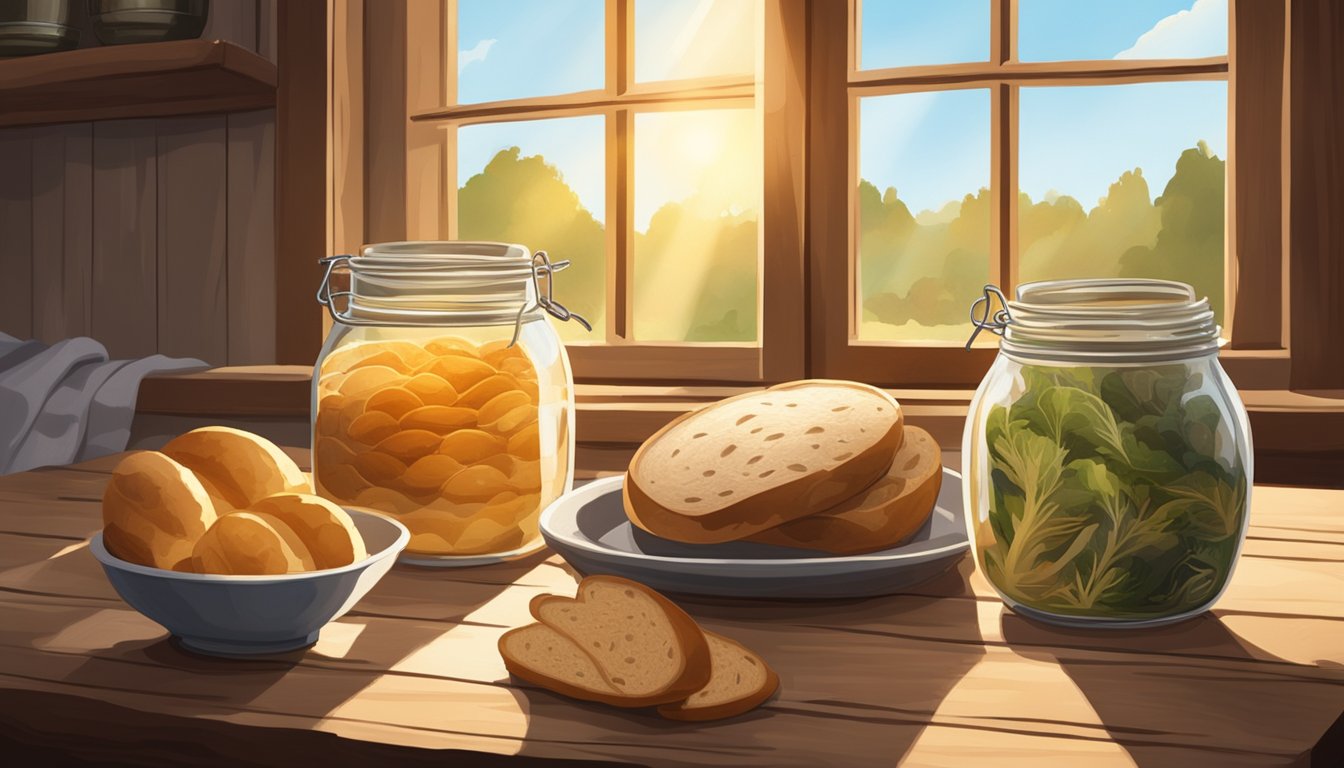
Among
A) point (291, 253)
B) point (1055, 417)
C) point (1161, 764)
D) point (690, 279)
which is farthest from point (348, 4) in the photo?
point (1161, 764)

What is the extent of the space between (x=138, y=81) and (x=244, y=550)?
1.36 meters

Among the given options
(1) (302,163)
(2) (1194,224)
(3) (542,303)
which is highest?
A: (1) (302,163)

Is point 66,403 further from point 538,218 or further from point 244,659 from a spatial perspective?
point 244,659

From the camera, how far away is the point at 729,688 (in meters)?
0.54

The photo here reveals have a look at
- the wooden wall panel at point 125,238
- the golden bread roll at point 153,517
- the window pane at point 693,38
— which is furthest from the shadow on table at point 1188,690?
the wooden wall panel at point 125,238

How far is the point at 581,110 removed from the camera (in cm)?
171

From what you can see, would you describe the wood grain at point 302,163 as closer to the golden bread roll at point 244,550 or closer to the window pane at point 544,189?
the window pane at point 544,189

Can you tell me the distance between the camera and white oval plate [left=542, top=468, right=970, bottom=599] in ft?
2.24

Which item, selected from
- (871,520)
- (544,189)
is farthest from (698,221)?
(871,520)

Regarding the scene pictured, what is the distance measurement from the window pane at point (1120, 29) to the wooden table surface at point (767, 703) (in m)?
1.00

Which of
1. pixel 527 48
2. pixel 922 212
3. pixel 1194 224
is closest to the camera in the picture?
pixel 1194 224

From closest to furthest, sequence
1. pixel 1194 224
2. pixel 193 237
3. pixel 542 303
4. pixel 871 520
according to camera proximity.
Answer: pixel 871 520
pixel 542 303
pixel 1194 224
pixel 193 237

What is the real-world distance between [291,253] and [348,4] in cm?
41

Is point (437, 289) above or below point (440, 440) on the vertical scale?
above
